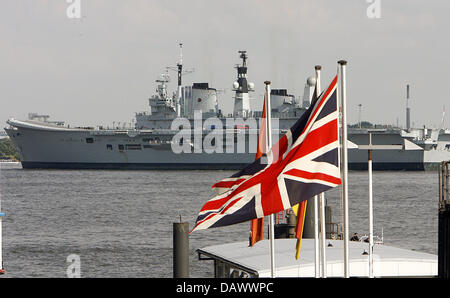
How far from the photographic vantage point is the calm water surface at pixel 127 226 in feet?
74.1

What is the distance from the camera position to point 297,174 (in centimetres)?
838

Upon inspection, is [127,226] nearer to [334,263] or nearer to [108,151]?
[334,263]

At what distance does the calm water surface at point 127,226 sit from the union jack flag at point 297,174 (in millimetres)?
12165

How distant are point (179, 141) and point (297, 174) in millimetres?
74449

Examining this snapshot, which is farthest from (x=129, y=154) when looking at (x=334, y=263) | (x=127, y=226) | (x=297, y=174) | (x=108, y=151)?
(x=297, y=174)

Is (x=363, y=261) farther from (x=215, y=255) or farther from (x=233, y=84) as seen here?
(x=233, y=84)

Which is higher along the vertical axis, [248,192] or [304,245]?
[248,192]

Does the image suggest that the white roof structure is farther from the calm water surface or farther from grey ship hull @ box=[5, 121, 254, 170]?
grey ship hull @ box=[5, 121, 254, 170]

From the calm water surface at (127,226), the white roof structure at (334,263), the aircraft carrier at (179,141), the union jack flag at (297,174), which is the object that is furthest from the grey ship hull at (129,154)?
the union jack flag at (297,174)

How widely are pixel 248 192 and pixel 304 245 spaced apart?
4215 mm

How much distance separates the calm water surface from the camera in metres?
22.6
